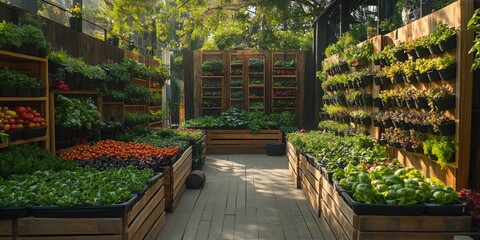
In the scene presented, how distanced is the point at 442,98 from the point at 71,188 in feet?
13.0

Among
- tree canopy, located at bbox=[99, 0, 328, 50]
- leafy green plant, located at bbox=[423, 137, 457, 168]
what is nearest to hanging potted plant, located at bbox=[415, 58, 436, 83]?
leafy green plant, located at bbox=[423, 137, 457, 168]

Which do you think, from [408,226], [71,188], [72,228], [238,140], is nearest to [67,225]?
[72,228]

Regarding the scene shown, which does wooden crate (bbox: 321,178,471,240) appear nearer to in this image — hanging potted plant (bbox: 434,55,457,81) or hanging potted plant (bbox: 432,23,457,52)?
hanging potted plant (bbox: 434,55,457,81)

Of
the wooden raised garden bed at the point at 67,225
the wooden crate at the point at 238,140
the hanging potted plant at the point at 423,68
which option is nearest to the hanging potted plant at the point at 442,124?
the hanging potted plant at the point at 423,68

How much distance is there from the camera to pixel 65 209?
3695 mm

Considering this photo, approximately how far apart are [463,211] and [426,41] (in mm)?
2282

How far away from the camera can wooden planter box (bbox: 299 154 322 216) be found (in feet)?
20.1

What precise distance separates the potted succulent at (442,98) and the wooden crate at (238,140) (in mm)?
9092

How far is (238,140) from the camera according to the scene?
14.1 meters

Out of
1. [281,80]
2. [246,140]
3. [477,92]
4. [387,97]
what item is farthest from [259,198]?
[281,80]

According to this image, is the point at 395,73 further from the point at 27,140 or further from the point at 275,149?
the point at 275,149

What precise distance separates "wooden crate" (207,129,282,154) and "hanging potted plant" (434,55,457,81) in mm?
9255

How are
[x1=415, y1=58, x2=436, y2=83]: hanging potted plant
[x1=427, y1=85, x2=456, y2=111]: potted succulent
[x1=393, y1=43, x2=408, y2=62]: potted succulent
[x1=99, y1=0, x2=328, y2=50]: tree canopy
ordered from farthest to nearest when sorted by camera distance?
1. [x1=99, y1=0, x2=328, y2=50]: tree canopy
2. [x1=393, y1=43, x2=408, y2=62]: potted succulent
3. [x1=415, y1=58, x2=436, y2=83]: hanging potted plant
4. [x1=427, y1=85, x2=456, y2=111]: potted succulent

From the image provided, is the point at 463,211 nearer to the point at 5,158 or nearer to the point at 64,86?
the point at 5,158
